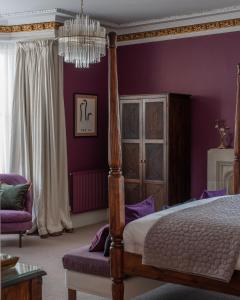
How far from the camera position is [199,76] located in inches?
A: 274

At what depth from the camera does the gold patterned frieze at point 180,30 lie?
21.7ft

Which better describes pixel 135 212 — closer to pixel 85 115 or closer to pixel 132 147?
pixel 132 147

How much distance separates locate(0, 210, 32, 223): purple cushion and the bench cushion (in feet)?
7.17

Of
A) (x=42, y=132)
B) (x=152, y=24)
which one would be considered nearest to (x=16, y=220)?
(x=42, y=132)

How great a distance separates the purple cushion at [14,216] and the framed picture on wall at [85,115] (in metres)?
1.65

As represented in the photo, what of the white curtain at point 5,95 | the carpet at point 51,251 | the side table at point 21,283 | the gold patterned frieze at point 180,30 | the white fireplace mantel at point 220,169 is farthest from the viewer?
the white curtain at point 5,95

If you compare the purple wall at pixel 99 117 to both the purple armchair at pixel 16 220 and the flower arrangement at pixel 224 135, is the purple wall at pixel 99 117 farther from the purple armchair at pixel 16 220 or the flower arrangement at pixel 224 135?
the flower arrangement at pixel 224 135

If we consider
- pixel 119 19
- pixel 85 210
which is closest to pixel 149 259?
pixel 85 210

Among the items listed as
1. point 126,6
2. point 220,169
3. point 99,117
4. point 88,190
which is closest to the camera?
point 126,6

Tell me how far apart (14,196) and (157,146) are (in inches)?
78.3

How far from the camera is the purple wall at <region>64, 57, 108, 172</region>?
Result: 280 inches

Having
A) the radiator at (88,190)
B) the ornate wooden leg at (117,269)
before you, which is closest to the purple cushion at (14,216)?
the radiator at (88,190)

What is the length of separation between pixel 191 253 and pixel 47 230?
148 inches

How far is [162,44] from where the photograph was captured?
7.28 metres
